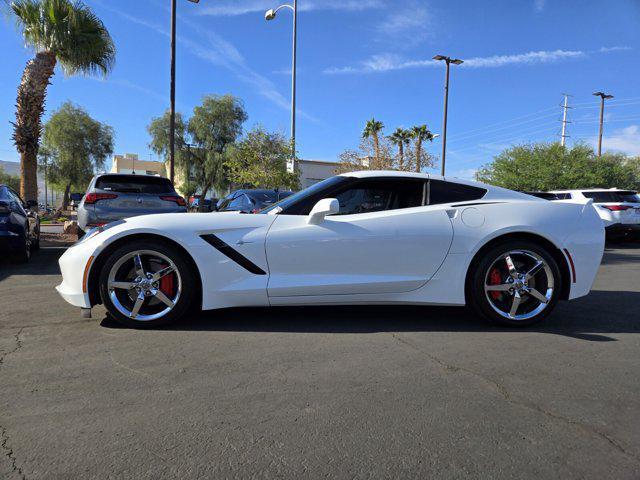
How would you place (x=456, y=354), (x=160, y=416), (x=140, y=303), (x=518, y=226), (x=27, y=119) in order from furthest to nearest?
(x=27, y=119), (x=518, y=226), (x=140, y=303), (x=456, y=354), (x=160, y=416)

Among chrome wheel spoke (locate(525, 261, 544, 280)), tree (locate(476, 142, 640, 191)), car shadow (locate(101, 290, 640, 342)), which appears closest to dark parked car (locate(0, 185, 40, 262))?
car shadow (locate(101, 290, 640, 342))

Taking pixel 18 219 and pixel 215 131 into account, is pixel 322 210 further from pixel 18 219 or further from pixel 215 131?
pixel 215 131

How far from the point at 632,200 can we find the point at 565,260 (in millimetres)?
10389

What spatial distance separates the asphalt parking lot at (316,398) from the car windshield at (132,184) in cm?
375

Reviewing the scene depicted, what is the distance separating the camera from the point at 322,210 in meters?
3.66

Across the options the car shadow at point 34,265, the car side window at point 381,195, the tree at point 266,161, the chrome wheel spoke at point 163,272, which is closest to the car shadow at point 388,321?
the chrome wheel spoke at point 163,272

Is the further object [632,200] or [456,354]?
[632,200]

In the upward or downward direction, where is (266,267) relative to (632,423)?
upward

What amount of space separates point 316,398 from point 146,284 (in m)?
1.89

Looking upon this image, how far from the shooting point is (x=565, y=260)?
4051mm

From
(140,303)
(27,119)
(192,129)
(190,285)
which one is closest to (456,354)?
(190,285)

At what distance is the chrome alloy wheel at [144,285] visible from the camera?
3.70 meters

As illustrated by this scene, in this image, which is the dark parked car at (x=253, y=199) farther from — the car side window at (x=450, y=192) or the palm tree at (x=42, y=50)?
the palm tree at (x=42, y=50)

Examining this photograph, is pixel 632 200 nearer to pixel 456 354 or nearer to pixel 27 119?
pixel 456 354
